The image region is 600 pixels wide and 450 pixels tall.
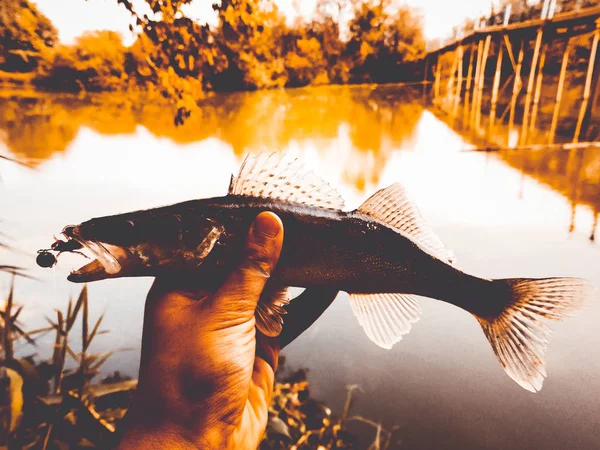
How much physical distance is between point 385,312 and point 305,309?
→ 0.60 metres

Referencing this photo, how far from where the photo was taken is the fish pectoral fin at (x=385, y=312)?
186 centimetres

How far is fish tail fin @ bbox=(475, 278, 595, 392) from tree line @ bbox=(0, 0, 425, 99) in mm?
4204

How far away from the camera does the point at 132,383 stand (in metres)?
2.89

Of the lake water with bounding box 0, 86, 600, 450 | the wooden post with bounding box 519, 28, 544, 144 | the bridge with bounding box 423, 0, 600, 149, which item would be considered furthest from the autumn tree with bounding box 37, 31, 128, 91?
the wooden post with bounding box 519, 28, 544, 144

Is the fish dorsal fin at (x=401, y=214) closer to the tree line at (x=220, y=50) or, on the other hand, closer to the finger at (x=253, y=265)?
the finger at (x=253, y=265)

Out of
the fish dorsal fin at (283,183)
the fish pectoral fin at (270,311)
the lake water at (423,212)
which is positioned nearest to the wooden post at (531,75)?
the lake water at (423,212)

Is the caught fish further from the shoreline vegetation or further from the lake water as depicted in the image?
the shoreline vegetation

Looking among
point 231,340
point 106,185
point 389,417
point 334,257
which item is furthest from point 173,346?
point 106,185

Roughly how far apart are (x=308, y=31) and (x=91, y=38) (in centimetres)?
947

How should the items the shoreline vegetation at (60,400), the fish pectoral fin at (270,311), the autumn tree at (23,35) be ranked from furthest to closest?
the autumn tree at (23,35) < the shoreline vegetation at (60,400) < the fish pectoral fin at (270,311)

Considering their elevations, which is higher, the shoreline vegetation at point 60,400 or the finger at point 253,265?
the finger at point 253,265

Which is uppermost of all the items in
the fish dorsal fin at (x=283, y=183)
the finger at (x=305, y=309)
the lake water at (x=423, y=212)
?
the fish dorsal fin at (x=283, y=183)

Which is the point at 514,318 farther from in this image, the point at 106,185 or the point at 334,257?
the point at 106,185

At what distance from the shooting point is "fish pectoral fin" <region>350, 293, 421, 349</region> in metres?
1.86
